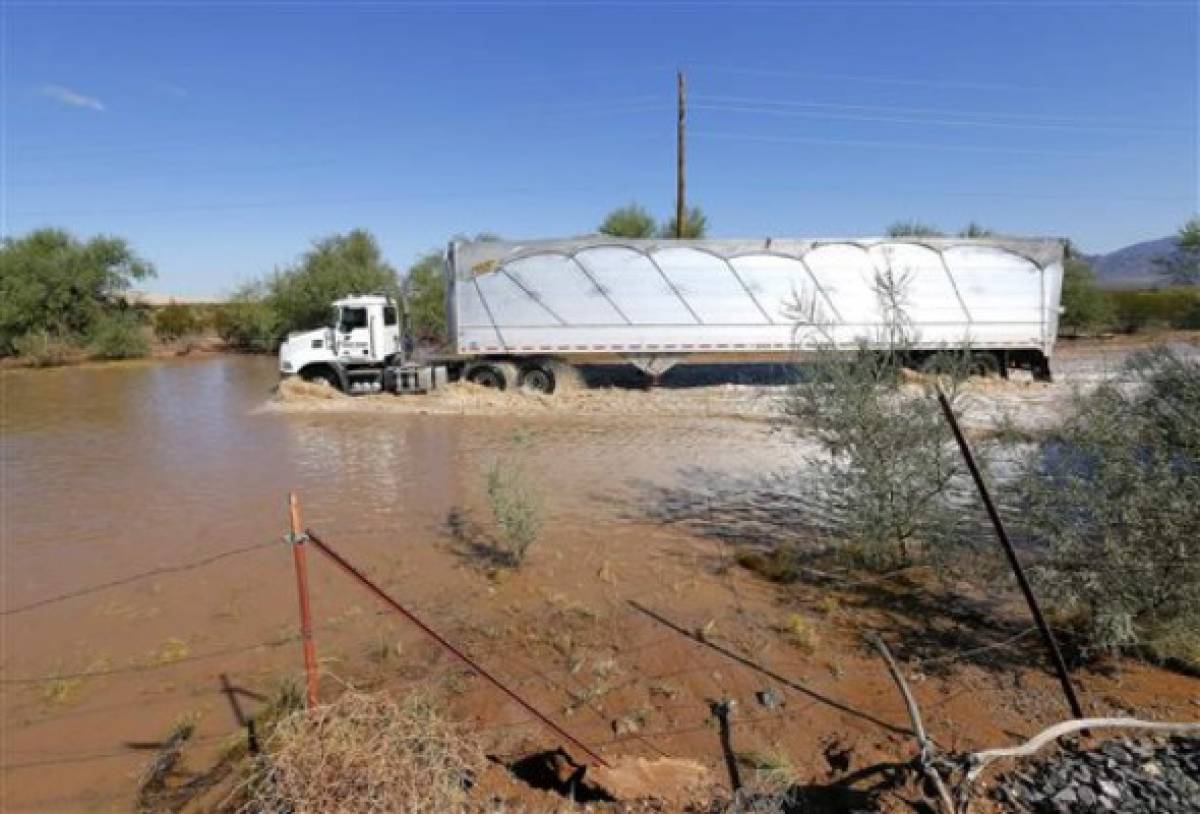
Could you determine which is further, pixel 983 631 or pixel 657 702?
pixel 983 631

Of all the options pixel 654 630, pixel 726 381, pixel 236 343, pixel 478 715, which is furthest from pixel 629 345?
pixel 236 343

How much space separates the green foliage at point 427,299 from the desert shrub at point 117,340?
39.2ft

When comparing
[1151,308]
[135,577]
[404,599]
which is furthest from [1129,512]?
[1151,308]

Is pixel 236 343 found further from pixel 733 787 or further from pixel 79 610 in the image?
pixel 733 787

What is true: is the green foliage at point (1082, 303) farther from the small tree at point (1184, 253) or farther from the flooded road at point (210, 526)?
the flooded road at point (210, 526)

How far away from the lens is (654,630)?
5.11m

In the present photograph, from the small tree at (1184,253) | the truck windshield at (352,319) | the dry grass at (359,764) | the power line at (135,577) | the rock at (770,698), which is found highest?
the small tree at (1184,253)

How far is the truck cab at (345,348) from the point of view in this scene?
16.6m

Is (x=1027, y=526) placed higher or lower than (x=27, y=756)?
higher

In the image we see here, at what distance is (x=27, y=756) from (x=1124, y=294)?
39.4m

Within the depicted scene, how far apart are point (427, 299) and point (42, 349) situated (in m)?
15.9

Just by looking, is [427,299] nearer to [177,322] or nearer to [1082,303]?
[177,322]

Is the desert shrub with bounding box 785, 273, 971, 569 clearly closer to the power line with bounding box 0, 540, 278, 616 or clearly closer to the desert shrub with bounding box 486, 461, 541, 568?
the desert shrub with bounding box 486, 461, 541, 568

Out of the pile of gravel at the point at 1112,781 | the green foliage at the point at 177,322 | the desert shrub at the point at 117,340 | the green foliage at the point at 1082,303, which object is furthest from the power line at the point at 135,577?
the green foliage at the point at 177,322
